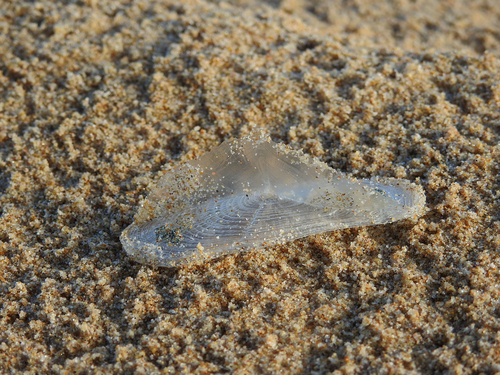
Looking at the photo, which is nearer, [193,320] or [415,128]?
[193,320]

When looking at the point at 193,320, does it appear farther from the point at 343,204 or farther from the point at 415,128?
the point at 415,128

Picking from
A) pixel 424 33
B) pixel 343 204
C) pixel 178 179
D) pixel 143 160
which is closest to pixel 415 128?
pixel 343 204

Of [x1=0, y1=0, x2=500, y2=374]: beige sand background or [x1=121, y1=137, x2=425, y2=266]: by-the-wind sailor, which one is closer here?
[x1=0, y1=0, x2=500, y2=374]: beige sand background

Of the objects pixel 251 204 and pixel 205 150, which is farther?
pixel 205 150

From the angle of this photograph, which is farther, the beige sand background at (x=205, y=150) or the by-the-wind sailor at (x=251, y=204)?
the by-the-wind sailor at (x=251, y=204)
